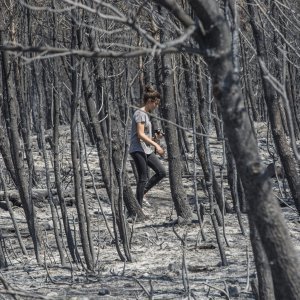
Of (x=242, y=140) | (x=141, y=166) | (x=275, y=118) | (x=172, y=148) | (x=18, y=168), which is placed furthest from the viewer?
(x=141, y=166)

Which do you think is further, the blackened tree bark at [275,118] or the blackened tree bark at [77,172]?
the blackened tree bark at [275,118]

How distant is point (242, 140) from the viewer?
12.4ft

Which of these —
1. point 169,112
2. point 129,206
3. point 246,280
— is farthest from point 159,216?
point 246,280

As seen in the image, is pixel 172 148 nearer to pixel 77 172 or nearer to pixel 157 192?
pixel 77 172

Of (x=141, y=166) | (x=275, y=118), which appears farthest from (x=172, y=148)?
(x=275, y=118)

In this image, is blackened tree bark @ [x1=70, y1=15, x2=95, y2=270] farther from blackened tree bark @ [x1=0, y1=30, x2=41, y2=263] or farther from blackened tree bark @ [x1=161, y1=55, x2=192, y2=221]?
blackened tree bark @ [x1=161, y1=55, x2=192, y2=221]

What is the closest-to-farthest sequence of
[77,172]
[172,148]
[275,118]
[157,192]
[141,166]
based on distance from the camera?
[77,172]
[275,118]
[172,148]
[141,166]
[157,192]

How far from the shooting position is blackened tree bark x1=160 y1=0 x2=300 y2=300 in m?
3.76

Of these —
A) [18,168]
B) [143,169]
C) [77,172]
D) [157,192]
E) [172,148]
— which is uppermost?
[157,192]

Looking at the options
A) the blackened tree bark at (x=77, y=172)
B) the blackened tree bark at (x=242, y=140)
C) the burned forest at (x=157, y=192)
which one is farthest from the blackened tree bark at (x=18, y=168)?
the blackened tree bark at (x=242, y=140)

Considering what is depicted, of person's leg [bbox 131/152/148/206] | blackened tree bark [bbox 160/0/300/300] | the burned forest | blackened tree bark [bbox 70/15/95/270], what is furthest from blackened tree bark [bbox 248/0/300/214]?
blackened tree bark [bbox 160/0/300/300]

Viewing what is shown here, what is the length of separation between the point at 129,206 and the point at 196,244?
237 cm

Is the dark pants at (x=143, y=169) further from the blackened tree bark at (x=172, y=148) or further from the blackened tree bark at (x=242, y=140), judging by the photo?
the blackened tree bark at (x=242, y=140)

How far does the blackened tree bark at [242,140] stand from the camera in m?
3.76
